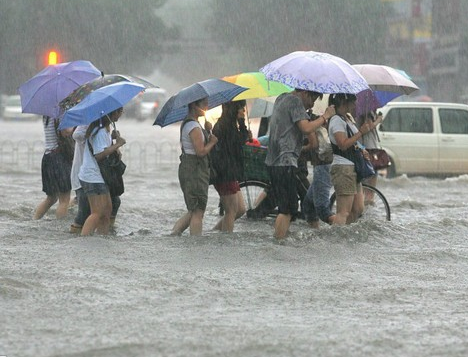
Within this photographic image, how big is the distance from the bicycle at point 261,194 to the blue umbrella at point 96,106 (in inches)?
116

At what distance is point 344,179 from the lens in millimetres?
11016

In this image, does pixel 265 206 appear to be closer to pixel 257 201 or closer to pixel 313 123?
pixel 257 201

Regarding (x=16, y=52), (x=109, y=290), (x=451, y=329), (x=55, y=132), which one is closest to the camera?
(x=451, y=329)

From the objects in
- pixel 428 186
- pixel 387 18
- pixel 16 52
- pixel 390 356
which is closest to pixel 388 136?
pixel 428 186

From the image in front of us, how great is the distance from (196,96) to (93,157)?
108cm

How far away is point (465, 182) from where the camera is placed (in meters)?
20.0

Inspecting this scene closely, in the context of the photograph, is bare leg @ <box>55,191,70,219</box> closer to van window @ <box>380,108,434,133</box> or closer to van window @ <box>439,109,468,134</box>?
van window @ <box>380,108,434,133</box>

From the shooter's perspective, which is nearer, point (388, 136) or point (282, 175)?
point (282, 175)

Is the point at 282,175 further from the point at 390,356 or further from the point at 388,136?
the point at 388,136

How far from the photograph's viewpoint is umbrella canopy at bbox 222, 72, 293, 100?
38.2ft

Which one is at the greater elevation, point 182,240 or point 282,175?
point 282,175

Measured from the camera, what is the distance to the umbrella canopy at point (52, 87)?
1176 centimetres

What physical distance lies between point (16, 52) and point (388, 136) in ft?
135

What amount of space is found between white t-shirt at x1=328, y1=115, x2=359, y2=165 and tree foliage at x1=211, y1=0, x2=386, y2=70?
163ft
